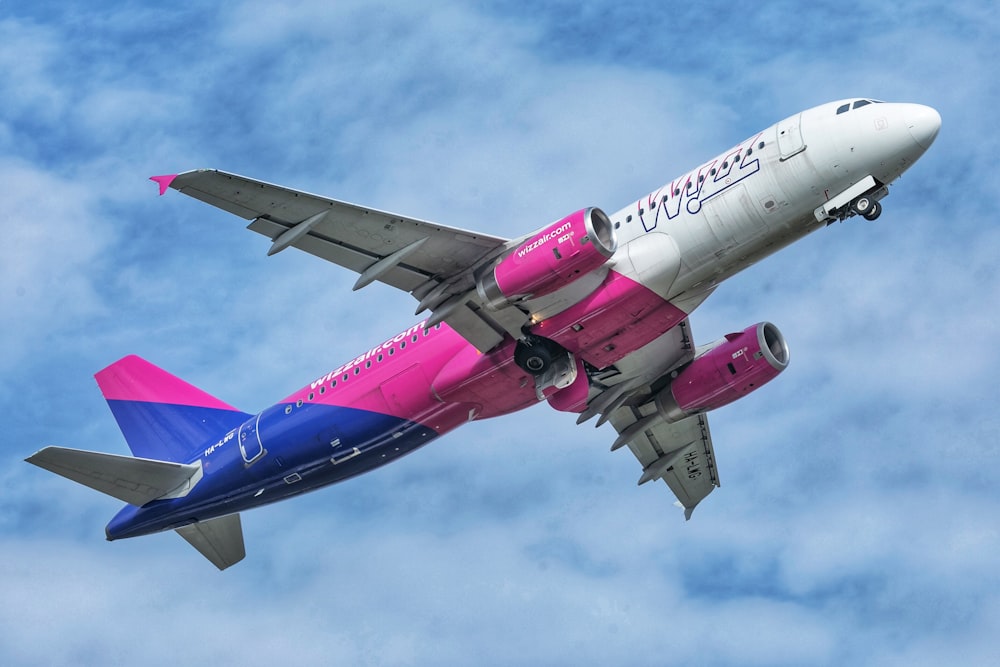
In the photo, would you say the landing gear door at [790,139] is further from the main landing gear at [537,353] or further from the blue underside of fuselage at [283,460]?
the blue underside of fuselage at [283,460]

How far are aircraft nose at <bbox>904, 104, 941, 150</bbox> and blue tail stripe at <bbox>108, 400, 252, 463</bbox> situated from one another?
2500 cm

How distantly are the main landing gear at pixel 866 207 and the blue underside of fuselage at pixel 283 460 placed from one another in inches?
600

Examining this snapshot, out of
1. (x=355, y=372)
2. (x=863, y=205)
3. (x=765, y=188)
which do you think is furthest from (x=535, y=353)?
(x=863, y=205)

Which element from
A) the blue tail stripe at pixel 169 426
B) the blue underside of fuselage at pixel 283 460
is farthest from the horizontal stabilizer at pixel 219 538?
the blue tail stripe at pixel 169 426

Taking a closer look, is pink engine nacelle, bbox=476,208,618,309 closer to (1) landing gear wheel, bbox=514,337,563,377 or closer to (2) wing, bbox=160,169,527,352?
(2) wing, bbox=160,169,527,352

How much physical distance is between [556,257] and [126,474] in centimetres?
1736

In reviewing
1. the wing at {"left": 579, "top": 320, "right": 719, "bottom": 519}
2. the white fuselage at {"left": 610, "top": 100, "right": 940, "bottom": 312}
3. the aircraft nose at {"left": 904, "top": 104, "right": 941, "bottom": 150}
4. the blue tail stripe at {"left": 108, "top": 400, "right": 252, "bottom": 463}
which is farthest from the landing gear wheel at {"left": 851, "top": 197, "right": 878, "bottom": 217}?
the blue tail stripe at {"left": 108, "top": 400, "right": 252, "bottom": 463}

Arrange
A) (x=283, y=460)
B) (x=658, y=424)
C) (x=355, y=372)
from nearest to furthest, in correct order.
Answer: (x=355, y=372) → (x=283, y=460) → (x=658, y=424)

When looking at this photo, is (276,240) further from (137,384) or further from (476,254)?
(137,384)

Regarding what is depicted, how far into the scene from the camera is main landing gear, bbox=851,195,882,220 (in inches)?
1476

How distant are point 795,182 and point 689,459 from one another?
16457 millimetres

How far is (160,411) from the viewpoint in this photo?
49875 millimetres

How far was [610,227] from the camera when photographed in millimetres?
38562

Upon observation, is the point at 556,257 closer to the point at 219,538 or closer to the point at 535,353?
the point at 535,353
